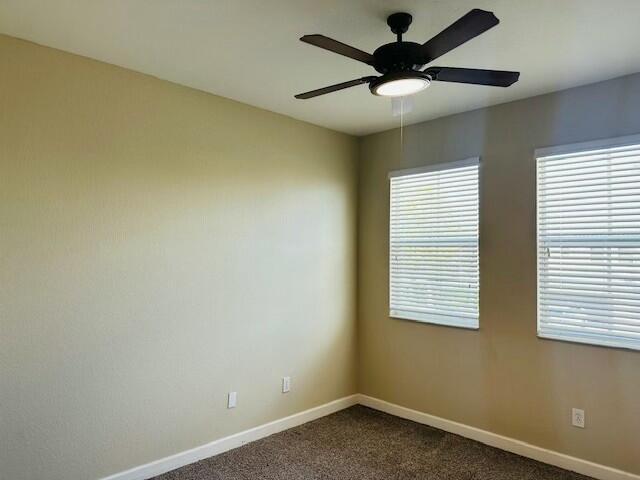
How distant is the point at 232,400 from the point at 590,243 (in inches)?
107

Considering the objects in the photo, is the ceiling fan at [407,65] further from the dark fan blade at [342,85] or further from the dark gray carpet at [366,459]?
the dark gray carpet at [366,459]

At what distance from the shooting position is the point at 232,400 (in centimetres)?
328

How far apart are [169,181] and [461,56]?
201cm

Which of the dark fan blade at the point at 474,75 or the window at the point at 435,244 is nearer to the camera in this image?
the dark fan blade at the point at 474,75

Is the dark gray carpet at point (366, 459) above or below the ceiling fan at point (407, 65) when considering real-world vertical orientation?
below

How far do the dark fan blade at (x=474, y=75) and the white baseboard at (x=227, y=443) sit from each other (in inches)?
110

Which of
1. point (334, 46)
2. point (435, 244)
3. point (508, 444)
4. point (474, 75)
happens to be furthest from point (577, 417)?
point (334, 46)

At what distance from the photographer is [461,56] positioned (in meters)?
2.58

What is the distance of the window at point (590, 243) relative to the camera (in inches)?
108

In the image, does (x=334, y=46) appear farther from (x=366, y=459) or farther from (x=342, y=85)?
(x=366, y=459)

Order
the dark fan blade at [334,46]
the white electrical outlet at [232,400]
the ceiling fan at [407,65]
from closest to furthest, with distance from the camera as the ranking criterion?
the dark fan blade at [334,46], the ceiling fan at [407,65], the white electrical outlet at [232,400]

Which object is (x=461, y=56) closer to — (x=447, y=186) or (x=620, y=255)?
(x=447, y=186)

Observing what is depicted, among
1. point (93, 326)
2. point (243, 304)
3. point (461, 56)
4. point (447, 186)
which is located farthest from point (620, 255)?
point (93, 326)

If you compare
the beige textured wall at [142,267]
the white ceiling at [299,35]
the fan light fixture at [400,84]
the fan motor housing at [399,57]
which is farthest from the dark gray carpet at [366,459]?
the white ceiling at [299,35]
